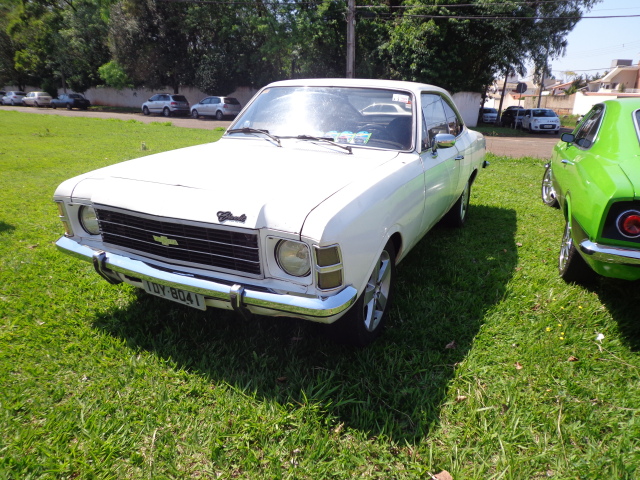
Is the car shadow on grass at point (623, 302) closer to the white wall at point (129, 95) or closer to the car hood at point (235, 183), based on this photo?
the car hood at point (235, 183)

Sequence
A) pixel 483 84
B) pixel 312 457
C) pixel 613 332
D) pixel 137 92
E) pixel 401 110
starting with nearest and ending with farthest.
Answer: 1. pixel 312 457
2. pixel 613 332
3. pixel 401 110
4. pixel 483 84
5. pixel 137 92

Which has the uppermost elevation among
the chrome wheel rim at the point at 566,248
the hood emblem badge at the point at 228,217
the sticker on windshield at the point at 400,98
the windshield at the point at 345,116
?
the sticker on windshield at the point at 400,98

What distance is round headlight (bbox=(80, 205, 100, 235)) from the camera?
9.71ft

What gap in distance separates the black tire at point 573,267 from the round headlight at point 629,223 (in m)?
0.77

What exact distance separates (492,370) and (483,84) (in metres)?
24.5

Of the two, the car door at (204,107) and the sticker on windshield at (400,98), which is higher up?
the sticker on windshield at (400,98)

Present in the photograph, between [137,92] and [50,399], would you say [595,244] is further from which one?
[137,92]

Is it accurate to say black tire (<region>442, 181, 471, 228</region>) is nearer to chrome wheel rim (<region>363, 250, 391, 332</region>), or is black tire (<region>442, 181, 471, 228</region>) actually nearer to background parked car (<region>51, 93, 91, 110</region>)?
→ chrome wheel rim (<region>363, 250, 391, 332</region>)

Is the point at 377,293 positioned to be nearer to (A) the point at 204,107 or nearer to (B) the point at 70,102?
(A) the point at 204,107

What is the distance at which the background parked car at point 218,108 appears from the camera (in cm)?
2583

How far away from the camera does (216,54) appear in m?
29.2

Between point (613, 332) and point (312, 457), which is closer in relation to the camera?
point (312, 457)

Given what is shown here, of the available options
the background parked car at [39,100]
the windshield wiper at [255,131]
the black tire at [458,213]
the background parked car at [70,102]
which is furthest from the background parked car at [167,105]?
the windshield wiper at [255,131]

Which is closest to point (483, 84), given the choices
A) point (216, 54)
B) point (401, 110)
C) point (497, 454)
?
point (216, 54)
